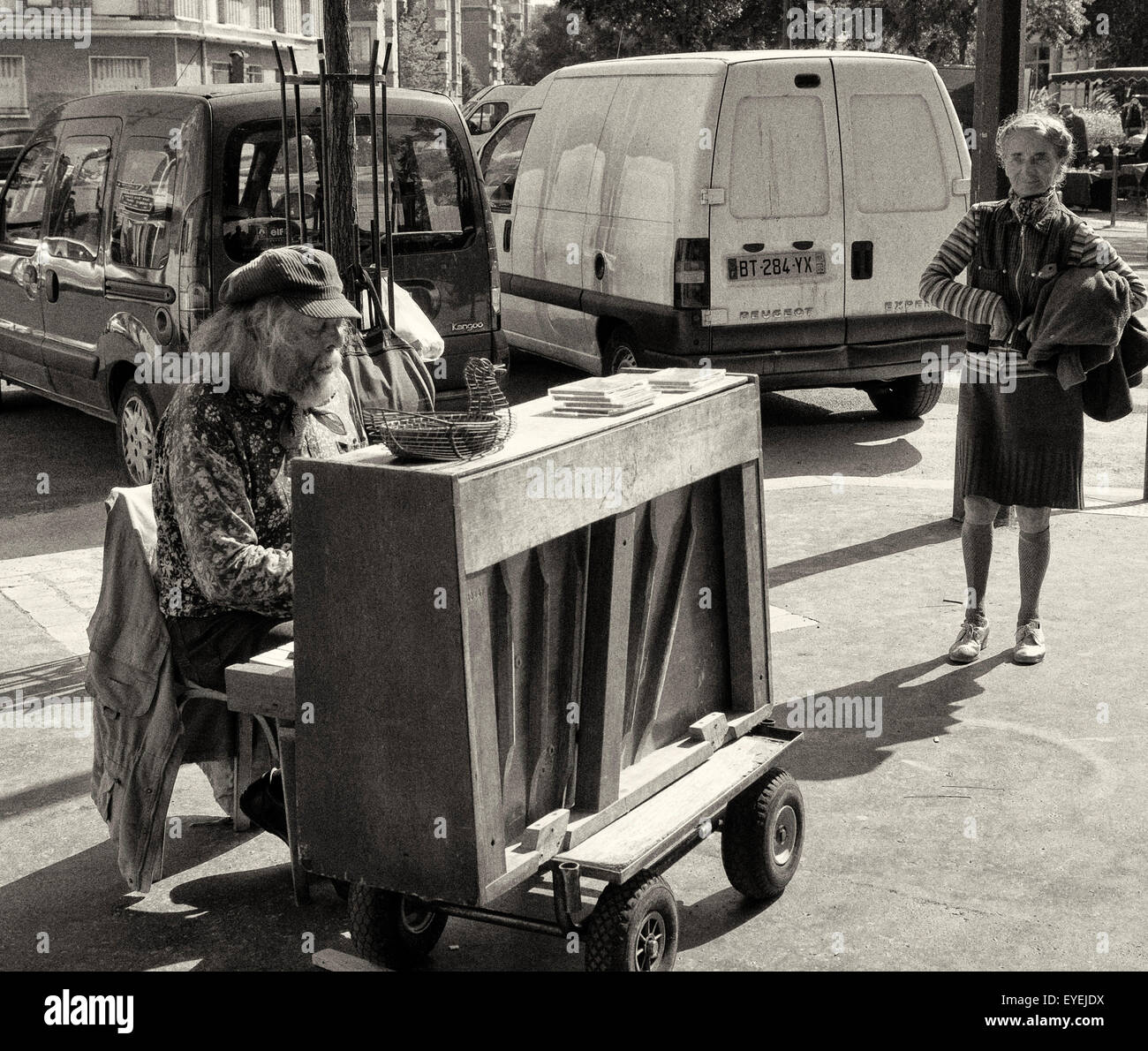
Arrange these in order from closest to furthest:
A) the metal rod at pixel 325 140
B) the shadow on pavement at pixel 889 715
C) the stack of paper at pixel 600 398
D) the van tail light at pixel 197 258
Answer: the stack of paper at pixel 600 398
the shadow on pavement at pixel 889 715
the metal rod at pixel 325 140
the van tail light at pixel 197 258

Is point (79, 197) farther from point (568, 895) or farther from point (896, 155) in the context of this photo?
point (568, 895)

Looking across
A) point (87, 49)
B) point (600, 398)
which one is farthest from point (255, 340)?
point (87, 49)

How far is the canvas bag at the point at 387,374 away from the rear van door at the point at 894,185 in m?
4.23

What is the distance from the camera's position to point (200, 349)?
3.87 meters

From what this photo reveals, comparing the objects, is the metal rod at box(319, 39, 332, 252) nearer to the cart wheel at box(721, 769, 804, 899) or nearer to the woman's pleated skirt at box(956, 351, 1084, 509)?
the woman's pleated skirt at box(956, 351, 1084, 509)

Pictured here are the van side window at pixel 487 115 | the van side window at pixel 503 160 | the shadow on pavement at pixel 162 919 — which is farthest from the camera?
the van side window at pixel 487 115

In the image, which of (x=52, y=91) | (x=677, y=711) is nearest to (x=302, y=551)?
(x=677, y=711)

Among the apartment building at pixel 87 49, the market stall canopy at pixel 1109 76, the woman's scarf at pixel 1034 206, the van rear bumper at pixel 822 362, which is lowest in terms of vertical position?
the van rear bumper at pixel 822 362

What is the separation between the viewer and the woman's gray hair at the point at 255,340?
3.77 metres

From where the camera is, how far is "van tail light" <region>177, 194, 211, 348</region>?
7.43 metres

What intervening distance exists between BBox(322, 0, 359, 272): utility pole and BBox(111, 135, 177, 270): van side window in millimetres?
1755

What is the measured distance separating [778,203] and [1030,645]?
155 inches

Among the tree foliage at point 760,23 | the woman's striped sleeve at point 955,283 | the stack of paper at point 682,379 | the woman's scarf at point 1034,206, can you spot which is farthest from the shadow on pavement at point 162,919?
the tree foliage at point 760,23

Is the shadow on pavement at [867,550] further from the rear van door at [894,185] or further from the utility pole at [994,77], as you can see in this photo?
the rear van door at [894,185]
